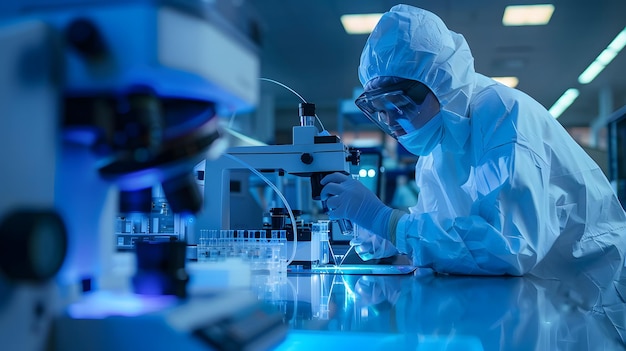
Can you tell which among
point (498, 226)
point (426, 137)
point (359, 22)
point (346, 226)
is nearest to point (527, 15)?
point (359, 22)

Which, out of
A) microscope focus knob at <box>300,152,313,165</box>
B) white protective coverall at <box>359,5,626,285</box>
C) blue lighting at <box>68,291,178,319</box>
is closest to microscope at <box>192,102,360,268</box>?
microscope focus knob at <box>300,152,313,165</box>

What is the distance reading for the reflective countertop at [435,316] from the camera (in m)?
0.71

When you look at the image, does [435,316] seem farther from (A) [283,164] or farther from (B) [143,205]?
(A) [283,164]

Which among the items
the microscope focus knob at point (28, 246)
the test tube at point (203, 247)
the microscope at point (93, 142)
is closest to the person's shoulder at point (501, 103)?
the test tube at point (203, 247)

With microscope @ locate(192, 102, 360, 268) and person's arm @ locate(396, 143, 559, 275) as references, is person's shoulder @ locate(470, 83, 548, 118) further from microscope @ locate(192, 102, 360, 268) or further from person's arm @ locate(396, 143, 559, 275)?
microscope @ locate(192, 102, 360, 268)

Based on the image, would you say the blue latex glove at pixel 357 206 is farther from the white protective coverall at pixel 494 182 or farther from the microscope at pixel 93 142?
the microscope at pixel 93 142

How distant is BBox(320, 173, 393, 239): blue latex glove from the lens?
5.64 ft

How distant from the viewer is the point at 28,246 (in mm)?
413

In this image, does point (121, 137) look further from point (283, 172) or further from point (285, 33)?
point (285, 33)

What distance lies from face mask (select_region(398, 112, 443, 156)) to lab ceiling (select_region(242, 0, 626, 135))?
7.85 feet

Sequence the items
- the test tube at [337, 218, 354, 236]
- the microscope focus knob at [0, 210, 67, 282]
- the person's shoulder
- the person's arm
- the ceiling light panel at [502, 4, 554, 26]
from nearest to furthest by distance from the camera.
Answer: the microscope focus knob at [0, 210, 67, 282], the person's arm, the person's shoulder, the test tube at [337, 218, 354, 236], the ceiling light panel at [502, 4, 554, 26]

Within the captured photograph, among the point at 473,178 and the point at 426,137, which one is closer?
the point at 473,178

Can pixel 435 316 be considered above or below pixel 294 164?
below

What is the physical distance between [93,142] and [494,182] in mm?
1258
